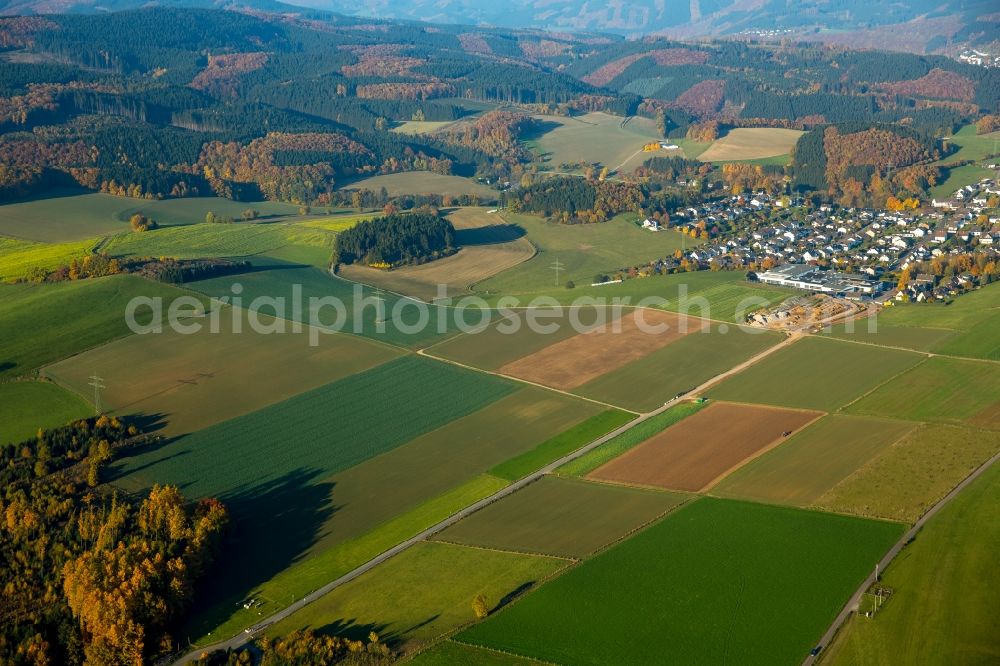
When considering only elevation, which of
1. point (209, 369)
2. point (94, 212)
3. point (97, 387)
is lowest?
point (209, 369)

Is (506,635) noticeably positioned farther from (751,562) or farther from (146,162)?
(146,162)

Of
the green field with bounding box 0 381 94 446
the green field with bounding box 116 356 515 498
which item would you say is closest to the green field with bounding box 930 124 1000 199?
the green field with bounding box 116 356 515 498

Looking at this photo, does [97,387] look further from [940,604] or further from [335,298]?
[940,604]

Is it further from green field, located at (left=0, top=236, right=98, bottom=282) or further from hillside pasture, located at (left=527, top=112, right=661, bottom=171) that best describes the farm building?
hillside pasture, located at (left=527, top=112, right=661, bottom=171)

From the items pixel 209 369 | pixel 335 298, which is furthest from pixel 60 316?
pixel 335 298

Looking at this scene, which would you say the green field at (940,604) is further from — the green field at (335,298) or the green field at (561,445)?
the green field at (335,298)
